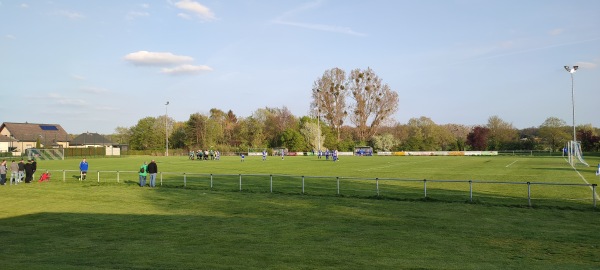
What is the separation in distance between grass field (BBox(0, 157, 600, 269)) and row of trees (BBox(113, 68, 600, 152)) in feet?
244

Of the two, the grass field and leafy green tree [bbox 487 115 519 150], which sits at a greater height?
leafy green tree [bbox 487 115 519 150]

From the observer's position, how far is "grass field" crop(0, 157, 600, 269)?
9.77 metres

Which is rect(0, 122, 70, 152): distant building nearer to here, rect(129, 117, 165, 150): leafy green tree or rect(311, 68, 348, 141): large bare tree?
rect(129, 117, 165, 150): leafy green tree

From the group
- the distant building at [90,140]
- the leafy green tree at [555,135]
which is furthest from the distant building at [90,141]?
the leafy green tree at [555,135]

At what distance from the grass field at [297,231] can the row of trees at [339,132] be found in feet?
244

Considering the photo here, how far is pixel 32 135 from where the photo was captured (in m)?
112

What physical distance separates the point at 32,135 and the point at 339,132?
246ft

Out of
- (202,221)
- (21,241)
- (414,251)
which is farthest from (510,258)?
(21,241)

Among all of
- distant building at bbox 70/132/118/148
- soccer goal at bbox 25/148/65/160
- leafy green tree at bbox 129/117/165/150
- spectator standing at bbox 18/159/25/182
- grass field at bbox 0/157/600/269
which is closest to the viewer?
grass field at bbox 0/157/600/269

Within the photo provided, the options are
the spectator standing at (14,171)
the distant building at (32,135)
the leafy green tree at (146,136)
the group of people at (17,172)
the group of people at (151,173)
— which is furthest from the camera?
the leafy green tree at (146,136)

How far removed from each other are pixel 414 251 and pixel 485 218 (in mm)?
6181

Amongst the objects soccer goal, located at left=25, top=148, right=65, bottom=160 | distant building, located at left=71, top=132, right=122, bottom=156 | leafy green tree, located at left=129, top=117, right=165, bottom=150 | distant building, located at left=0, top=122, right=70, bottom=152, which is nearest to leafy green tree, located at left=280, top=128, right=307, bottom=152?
leafy green tree, located at left=129, top=117, right=165, bottom=150

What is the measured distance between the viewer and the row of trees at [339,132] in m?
102

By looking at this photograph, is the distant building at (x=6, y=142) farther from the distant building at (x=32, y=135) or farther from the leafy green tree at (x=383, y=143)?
the leafy green tree at (x=383, y=143)
